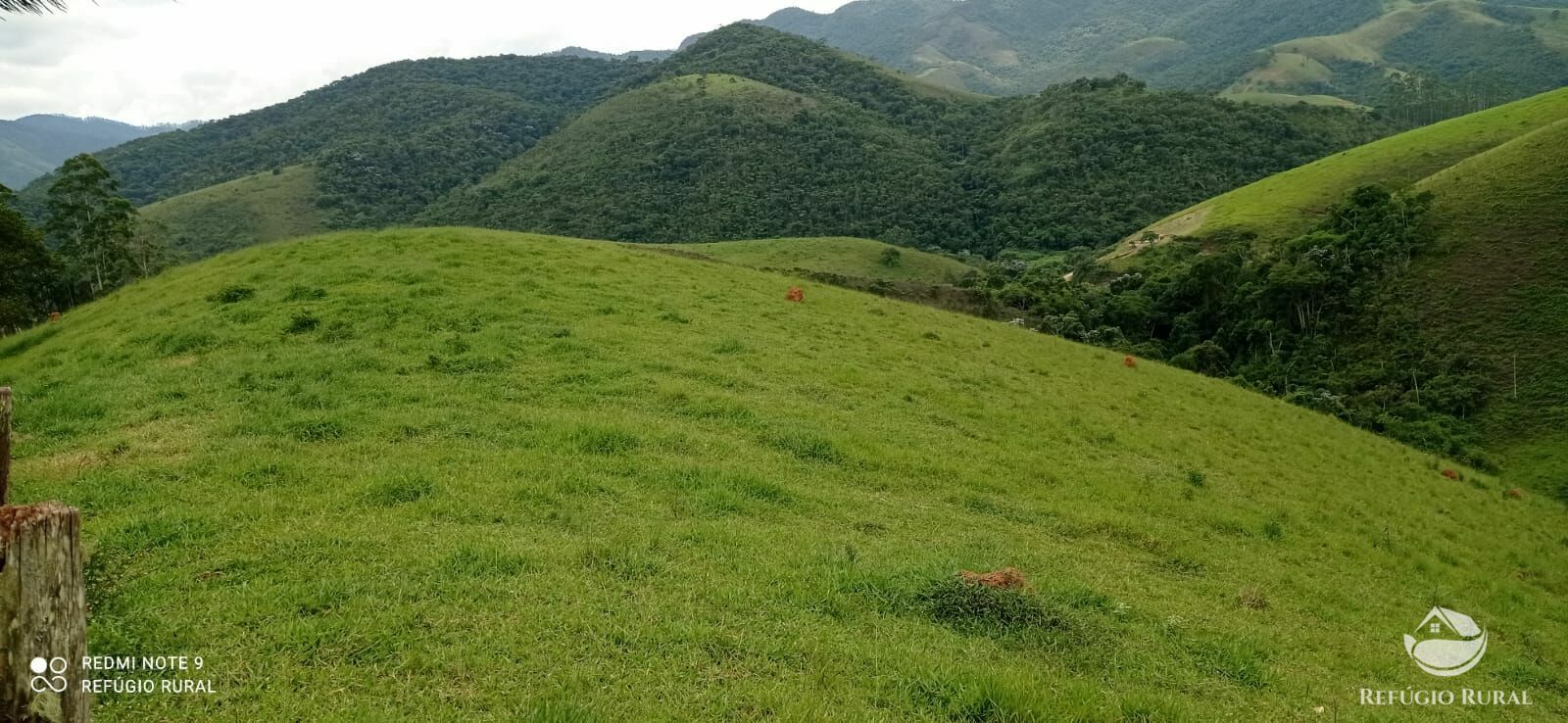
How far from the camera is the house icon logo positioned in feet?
36.5

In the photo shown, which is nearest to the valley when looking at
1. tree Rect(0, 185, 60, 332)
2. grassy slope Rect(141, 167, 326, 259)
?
tree Rect(0, 185, 60, 332)

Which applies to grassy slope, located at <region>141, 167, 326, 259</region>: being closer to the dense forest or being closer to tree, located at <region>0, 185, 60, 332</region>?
tree, located at <region>0, 185, 60, 332</region>

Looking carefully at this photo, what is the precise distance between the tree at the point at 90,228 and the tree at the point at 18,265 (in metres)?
7.54

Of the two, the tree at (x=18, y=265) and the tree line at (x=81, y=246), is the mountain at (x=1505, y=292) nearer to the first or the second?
the tree at (x=18, y=265)

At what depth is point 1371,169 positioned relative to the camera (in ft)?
330

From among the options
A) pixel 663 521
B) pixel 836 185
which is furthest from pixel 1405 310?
pixel 836 185

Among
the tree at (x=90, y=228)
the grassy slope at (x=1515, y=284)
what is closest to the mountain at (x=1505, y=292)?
the grassy slope at (x=1515, y=284)

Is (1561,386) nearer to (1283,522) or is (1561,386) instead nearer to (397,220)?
(1283,522)

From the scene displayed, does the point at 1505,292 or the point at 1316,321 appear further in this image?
the point at 1316,321

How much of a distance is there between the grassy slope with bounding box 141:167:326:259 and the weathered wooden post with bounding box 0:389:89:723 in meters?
163

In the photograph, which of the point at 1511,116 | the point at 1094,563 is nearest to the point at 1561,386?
the point at 1094,563

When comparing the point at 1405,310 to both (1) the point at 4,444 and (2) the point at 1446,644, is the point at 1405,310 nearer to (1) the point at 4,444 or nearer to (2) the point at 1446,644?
(2) the point at 1446,644

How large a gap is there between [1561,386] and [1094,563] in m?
56.6
